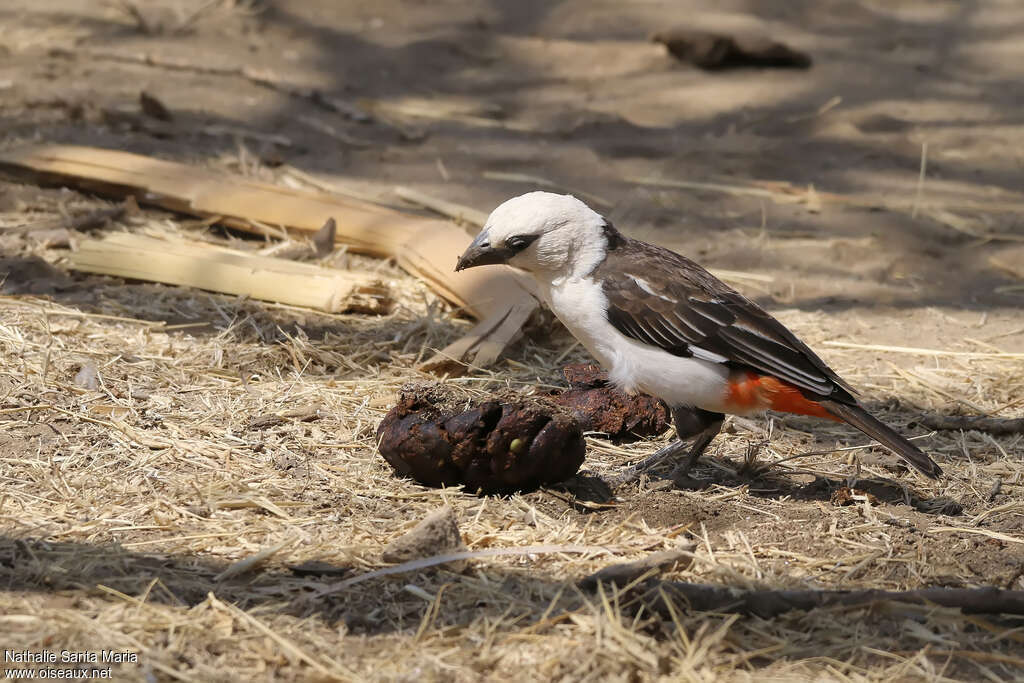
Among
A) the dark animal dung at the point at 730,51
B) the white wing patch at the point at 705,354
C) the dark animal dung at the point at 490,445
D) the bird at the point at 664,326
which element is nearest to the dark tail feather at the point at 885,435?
the bird at the point at 664,326

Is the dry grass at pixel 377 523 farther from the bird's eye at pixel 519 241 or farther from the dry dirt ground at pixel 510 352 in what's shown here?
the bird's eye at pixel 519 241

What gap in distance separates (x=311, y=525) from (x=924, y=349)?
3195mm

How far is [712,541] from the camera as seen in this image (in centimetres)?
355

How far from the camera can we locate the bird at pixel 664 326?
12.5 feet

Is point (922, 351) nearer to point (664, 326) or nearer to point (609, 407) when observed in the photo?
point (609, 407)

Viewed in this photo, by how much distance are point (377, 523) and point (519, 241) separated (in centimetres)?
105

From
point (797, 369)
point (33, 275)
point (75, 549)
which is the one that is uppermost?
point (797, 369)

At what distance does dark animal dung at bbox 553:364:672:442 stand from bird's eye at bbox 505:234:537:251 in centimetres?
77

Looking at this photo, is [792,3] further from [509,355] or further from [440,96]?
[509,355]

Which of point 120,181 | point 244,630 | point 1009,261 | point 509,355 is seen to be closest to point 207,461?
point 244,630

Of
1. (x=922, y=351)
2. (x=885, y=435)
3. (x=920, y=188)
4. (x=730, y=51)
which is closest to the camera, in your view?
(x=885, y=435)

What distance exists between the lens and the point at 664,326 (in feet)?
12.6

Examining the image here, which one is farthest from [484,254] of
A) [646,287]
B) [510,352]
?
[510,352]

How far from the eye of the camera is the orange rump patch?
3803 mm
